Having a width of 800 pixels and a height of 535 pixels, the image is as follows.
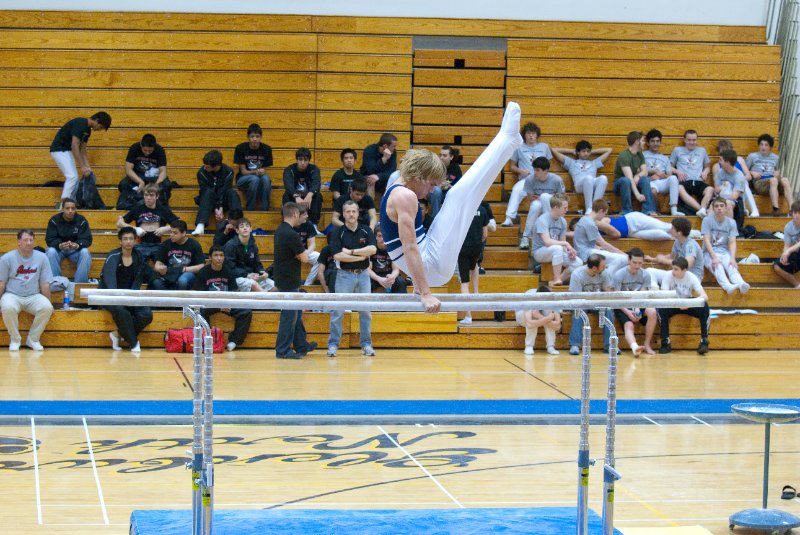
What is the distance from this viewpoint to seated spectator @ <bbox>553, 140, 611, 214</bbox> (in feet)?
48.8

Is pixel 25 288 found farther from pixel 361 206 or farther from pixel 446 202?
pixel 446 202

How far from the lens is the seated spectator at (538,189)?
14.0m

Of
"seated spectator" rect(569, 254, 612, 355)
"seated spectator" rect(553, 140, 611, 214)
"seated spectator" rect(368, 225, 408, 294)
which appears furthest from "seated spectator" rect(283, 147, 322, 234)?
→ "seated spectator" rect(553, 140, 611, 214)

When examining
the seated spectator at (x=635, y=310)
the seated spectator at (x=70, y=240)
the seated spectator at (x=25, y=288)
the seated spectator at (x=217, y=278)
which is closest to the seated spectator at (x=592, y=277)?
the seated spectator at (x=635, y=310)

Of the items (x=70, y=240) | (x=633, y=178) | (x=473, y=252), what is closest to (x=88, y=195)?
(x=70, y=240)

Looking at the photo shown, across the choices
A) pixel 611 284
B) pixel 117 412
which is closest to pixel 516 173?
pixel 611 284

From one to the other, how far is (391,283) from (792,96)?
7.91 metres

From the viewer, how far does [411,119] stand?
15875 millimetres

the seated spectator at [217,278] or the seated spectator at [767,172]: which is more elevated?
the seated spectator at [767,172]

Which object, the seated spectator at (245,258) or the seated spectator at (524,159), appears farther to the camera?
the seated spectator at (524,159)

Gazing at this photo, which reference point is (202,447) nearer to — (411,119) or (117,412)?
(117,412)

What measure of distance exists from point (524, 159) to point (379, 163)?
2292 millimetres

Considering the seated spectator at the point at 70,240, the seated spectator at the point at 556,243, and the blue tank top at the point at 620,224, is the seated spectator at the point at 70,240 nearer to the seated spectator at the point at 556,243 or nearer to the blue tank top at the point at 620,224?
the seated spectator at the point at 556,243

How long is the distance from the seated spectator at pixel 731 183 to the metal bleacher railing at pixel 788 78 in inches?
58.4
